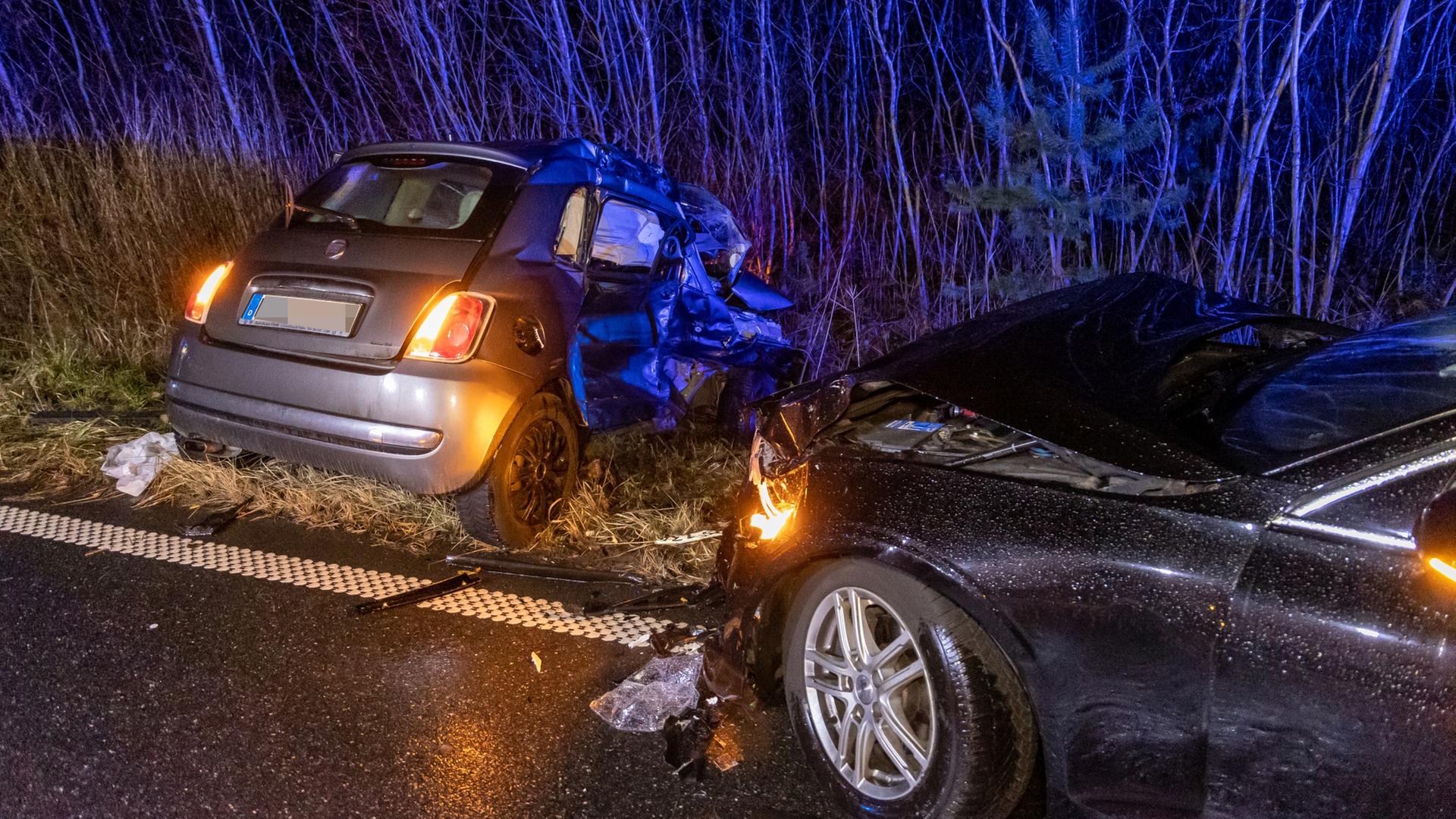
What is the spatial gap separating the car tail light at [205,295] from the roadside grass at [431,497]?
85 centimetres

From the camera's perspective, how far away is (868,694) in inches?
95.3

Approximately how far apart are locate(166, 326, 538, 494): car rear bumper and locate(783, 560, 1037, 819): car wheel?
168 centimetres

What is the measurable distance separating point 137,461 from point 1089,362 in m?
4.72

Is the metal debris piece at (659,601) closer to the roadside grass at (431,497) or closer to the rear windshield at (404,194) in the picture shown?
the roadside grass at (431,497)

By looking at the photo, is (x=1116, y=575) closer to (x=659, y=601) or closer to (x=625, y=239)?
(x=659, y=601)

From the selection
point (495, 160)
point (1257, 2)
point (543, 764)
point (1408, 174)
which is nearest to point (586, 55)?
point (495, 160)

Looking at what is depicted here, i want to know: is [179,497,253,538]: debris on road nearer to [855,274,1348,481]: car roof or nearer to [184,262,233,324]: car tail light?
[184,262,233,324]: car tail light

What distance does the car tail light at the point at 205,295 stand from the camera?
14.1ft

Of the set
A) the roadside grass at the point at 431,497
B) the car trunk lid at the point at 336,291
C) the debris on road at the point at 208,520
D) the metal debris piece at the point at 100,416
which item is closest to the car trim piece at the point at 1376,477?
the roadside grass at the point at 431,497

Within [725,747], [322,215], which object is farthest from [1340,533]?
[322,215]

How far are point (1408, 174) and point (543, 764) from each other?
7109mm

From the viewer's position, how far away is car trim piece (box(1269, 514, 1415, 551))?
1.69m

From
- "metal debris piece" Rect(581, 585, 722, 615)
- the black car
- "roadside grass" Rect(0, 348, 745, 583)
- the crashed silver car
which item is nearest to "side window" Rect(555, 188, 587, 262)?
the crashed silver car

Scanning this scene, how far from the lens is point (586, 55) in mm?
8211
